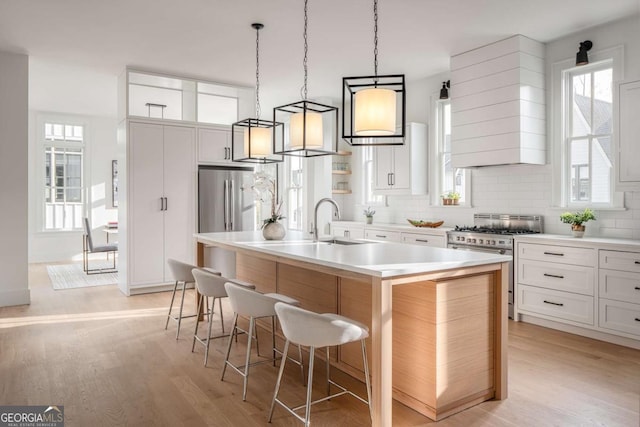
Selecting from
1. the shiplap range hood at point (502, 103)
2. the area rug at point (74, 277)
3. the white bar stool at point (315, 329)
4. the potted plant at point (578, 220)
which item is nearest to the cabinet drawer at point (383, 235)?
the shiplap range hood at point (502, 103)

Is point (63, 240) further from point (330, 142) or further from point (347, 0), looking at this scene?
point (347, 0)

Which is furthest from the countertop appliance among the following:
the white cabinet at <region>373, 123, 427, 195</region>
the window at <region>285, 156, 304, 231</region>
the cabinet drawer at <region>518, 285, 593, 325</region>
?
the cabinet drawer at <region>518, 285, 593, 325</region>

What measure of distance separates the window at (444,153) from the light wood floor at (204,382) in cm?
216

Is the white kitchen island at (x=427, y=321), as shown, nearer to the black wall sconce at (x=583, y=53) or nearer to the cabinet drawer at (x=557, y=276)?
the cabinet drawer at (x=557, y=276)

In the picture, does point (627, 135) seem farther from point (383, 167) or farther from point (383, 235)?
point (383, 167)

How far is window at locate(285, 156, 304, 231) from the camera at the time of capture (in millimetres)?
8656

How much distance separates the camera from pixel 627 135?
3904 millimetres

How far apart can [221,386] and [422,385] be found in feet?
4.28

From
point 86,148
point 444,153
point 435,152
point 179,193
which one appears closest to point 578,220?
point 444,153

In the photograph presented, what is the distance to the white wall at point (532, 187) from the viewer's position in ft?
14.0

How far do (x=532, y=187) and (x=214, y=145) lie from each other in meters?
4.20

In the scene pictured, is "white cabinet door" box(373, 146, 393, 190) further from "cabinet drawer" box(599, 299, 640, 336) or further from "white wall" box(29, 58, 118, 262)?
"white wall" box(29, 58, 118, 262)

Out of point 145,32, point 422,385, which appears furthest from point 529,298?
point 145,32

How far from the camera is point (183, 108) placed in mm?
6602
